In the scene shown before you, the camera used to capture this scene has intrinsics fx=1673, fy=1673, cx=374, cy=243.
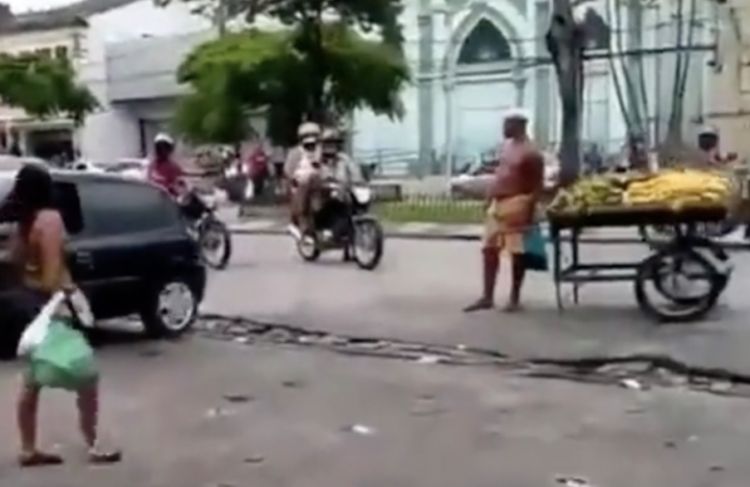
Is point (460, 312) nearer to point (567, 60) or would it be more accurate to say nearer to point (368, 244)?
point (368, 244)

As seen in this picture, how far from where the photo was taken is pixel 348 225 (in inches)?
795

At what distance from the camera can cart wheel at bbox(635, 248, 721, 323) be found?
13.4 meters

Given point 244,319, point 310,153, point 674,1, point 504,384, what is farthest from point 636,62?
point 504,384

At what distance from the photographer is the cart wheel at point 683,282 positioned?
13375 mm

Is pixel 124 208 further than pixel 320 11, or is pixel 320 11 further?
pixel 320 11

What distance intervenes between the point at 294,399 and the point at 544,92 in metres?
Result: 37.3

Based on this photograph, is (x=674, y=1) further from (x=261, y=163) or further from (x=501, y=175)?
(x=501, y=175)

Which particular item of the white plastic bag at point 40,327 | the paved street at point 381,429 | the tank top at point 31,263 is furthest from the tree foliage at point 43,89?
the white plastic bag at point 40,327

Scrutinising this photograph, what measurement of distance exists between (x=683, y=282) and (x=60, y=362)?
21.6 feet

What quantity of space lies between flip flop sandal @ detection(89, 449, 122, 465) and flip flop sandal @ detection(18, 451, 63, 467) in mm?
162

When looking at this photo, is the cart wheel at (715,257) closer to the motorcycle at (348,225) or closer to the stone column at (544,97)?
the motorcycle at (348,225)

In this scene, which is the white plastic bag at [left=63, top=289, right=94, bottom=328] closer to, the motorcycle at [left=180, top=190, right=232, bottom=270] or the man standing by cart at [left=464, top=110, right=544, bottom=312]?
the man standing by cart at [left=464, top=110, right=544, bottom=312]

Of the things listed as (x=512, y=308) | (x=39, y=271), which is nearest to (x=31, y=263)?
(x=39, y=271)

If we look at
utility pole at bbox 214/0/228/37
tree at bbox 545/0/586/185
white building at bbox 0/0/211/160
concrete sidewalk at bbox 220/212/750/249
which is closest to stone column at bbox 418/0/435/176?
utility pole at bbox 214/0/228/37
